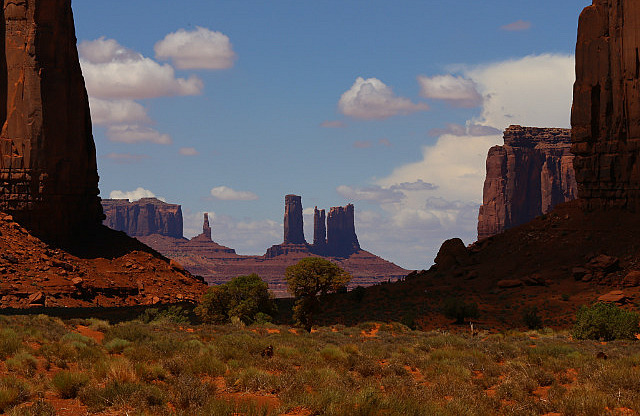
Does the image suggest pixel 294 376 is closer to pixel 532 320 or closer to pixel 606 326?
pixel 606 326

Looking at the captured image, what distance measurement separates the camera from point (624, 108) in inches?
2579

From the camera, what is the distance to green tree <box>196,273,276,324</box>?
147ft

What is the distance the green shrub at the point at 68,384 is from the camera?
17156 millimetres

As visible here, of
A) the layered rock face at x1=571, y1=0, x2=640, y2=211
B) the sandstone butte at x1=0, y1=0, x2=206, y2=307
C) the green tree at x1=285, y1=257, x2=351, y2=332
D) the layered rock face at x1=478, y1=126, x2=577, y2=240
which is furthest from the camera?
the layered rock face at x1=478, y1=126, x2=577, y2=240

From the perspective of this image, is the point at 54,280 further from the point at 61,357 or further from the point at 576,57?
the point at 576,57

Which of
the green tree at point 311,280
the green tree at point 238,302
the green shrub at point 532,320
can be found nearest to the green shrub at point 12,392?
the green tree at point 238,302

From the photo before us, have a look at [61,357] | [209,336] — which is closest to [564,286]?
[209,336]

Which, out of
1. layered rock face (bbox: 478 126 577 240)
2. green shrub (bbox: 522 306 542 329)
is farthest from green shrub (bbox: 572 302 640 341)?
layered rock face (bbox: 478 126 577 240)

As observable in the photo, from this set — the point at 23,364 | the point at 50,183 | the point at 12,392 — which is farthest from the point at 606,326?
the point at 50,183

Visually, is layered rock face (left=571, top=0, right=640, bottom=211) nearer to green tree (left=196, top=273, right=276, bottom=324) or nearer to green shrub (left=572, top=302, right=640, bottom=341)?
green shrub (left=572, top=302, right=640, bottom=341)

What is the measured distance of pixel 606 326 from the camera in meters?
38.6

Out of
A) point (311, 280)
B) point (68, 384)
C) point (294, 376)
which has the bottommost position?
point (294, 376)

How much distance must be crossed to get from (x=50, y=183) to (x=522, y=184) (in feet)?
446

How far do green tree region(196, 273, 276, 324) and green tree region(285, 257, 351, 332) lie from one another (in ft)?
7.87
